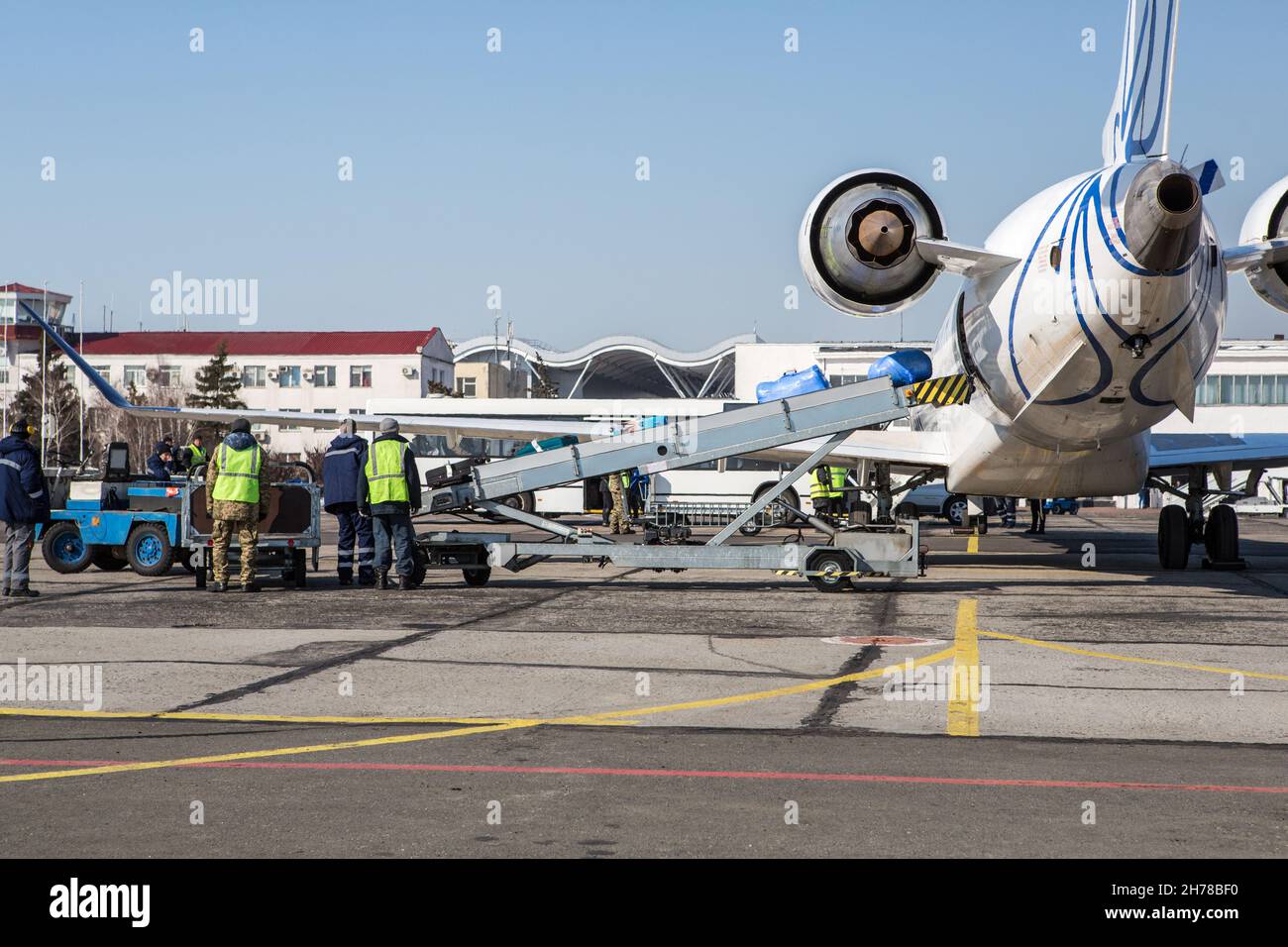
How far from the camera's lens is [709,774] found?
277 inches

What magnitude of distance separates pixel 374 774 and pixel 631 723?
204cm

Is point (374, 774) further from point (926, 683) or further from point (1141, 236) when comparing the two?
point (1141, 236)

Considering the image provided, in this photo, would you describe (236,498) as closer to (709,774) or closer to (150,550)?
(150,550)

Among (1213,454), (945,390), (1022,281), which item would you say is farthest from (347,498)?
(1213,454)

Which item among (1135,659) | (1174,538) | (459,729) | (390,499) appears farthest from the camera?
(1174,538)

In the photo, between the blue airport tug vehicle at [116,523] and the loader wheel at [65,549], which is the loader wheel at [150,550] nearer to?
the blue airport tug vehicle at [116,523]

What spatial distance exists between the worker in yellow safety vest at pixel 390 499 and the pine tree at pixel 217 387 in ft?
264

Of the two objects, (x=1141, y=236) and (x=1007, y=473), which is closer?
(x=1141, y=236)

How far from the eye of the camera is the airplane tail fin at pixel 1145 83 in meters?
17.1

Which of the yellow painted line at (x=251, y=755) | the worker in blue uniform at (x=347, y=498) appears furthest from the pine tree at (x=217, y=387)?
the yellow painted line at (x=251, y=755)

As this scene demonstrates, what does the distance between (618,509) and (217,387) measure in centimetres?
6852

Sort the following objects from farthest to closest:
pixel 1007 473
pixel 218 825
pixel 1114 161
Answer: pixel 1007 473
pixel 1114 161
pixel 218 825
